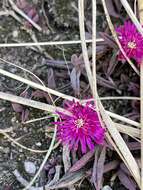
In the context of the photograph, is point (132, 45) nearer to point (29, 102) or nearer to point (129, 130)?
point (129, 130)

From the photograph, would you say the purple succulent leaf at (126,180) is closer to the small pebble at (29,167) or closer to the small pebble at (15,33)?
the small pebble at (29,167)

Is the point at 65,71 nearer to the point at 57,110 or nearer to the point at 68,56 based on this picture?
the point at 68,56

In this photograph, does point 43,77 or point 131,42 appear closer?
point 131,42

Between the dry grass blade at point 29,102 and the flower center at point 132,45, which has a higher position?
the flower center at point 132,45

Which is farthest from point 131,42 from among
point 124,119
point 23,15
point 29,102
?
point 23,15


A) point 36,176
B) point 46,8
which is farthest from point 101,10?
point 36,176

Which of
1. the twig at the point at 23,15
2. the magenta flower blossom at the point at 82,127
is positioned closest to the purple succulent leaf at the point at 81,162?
the magenta flower blossom at the point at 82,127
